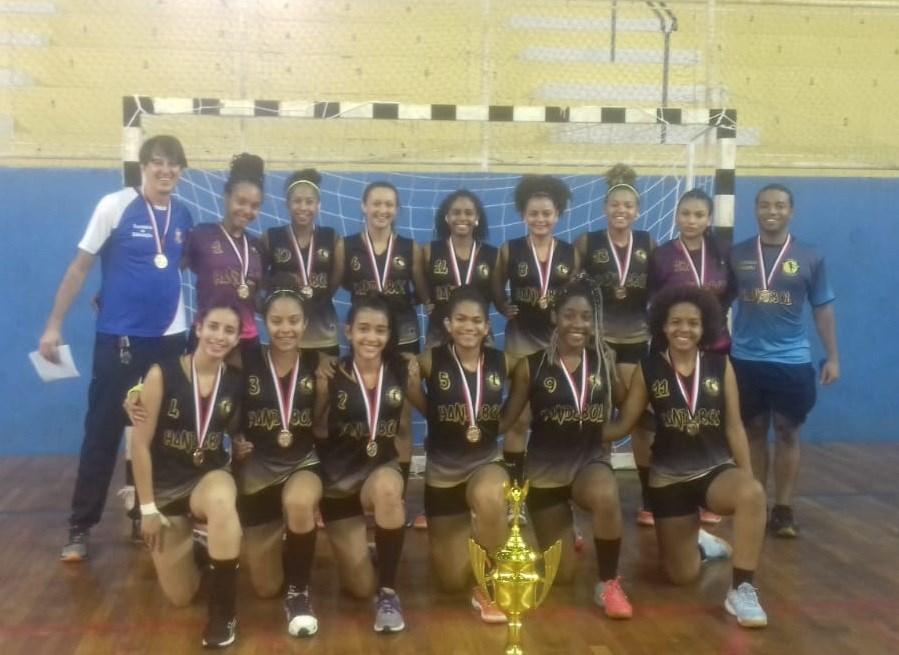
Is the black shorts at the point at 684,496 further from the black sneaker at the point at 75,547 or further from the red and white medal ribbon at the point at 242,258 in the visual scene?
the black sneaker at the point at 75,547

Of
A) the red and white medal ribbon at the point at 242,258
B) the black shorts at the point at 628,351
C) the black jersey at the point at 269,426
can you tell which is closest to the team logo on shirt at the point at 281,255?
the red and white medal ribbon at the point at 242,258

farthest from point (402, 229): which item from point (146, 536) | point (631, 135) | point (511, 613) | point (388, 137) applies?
point (511, 613)

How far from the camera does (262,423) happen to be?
10.5 feet

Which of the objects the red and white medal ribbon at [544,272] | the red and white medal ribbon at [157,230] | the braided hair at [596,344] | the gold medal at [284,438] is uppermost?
the red and white medal ribbon at [157,230]

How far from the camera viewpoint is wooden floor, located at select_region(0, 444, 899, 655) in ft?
9.53

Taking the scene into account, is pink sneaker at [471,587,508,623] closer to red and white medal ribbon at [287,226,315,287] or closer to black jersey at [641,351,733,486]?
black jersey at [641,351,733,486]

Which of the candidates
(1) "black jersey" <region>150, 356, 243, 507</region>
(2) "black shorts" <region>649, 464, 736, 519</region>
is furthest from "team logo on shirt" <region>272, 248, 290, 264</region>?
(2) "black shorts" <region>649, 464, 736, 519</region>

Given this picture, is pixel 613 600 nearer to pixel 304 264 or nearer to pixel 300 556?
pixel 300 556

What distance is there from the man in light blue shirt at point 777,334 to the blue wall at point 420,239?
1957 mm

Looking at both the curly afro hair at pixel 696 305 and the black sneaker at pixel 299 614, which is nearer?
the black sneaker at pixel 299 614

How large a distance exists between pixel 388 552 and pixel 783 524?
78.4 inches

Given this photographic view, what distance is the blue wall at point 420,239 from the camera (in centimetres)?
552

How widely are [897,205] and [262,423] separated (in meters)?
4.77

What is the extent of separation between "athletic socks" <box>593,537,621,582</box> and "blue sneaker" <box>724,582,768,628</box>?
0.41 m
